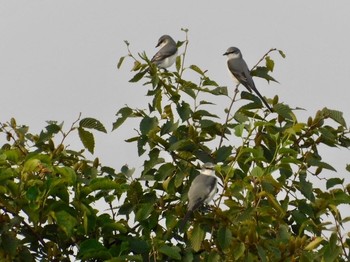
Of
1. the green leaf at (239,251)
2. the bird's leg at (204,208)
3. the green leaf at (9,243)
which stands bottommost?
the green leaf at (239,251)

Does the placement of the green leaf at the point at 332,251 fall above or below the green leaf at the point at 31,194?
below

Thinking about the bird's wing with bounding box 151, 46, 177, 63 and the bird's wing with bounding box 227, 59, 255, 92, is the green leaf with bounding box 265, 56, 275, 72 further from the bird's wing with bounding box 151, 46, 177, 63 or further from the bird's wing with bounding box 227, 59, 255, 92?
the bird's wing with bounding box 151, 46, 177, 63

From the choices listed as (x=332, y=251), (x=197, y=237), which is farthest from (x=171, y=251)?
(x=332, y=251)

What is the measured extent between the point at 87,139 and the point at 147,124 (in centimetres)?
67

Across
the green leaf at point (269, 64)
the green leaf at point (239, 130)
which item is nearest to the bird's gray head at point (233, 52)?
the green leaf at point (269, 64)

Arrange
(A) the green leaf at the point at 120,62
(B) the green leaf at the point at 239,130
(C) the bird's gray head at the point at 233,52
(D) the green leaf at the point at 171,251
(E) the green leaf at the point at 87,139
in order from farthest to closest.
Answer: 1. (C) the bird's gray head at the point at 233,52
2. (A) the green leaf at the point at 120,62
3. (E) the green leaf at the point at 87,139
4. (B) the green leaf at the point at 239,130
5. (D) the green leaf at the point at 171,251

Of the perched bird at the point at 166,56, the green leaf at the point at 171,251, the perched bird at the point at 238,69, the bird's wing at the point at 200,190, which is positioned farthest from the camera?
the perched bird at the point at 166,56

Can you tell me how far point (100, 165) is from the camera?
9141 millimetres

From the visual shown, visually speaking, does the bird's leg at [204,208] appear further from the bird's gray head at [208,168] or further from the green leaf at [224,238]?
the green leaf at [224,238]

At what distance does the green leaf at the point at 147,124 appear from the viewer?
9.14 m

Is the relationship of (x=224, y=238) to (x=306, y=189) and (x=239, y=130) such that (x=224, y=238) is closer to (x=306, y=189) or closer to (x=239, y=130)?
(x=239, y=130)

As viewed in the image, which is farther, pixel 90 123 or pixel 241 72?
pixel 241 72

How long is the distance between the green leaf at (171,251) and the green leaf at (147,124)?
1.72m

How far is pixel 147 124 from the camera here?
9.21 meters
